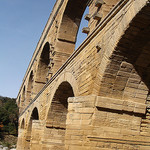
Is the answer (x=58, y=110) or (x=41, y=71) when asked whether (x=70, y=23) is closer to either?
(x=58, y=110)

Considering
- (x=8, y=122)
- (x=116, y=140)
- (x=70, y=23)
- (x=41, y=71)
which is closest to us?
(x=116, y=140)

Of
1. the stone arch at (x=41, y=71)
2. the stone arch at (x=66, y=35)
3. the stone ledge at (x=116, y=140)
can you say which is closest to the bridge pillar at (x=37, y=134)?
the stone arch at (x=66, y=35)

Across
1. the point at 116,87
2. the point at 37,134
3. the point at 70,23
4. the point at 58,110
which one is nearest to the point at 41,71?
the point at 70,23

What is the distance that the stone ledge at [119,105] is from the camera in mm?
4309

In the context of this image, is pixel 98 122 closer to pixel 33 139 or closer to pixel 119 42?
pixel 119 42

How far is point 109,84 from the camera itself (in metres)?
4.39

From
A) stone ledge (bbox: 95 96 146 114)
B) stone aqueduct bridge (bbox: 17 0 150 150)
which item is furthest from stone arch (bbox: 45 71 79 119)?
stone ledge (bbox: 95 96 146 114)

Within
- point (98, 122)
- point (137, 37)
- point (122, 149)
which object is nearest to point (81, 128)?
point (98, 122)

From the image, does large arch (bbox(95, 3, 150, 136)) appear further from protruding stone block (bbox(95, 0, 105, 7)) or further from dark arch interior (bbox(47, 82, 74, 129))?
dark arch interior (bbox(47, 82, 74, 129))

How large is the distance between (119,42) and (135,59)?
0.52 metres

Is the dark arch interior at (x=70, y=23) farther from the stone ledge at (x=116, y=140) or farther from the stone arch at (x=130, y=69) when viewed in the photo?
the stone ledge at (x=116, y=140)

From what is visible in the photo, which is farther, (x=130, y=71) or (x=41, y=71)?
(x=41, y=71)

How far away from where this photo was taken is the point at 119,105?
435 cm

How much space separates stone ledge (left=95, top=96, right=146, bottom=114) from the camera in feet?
14.1
